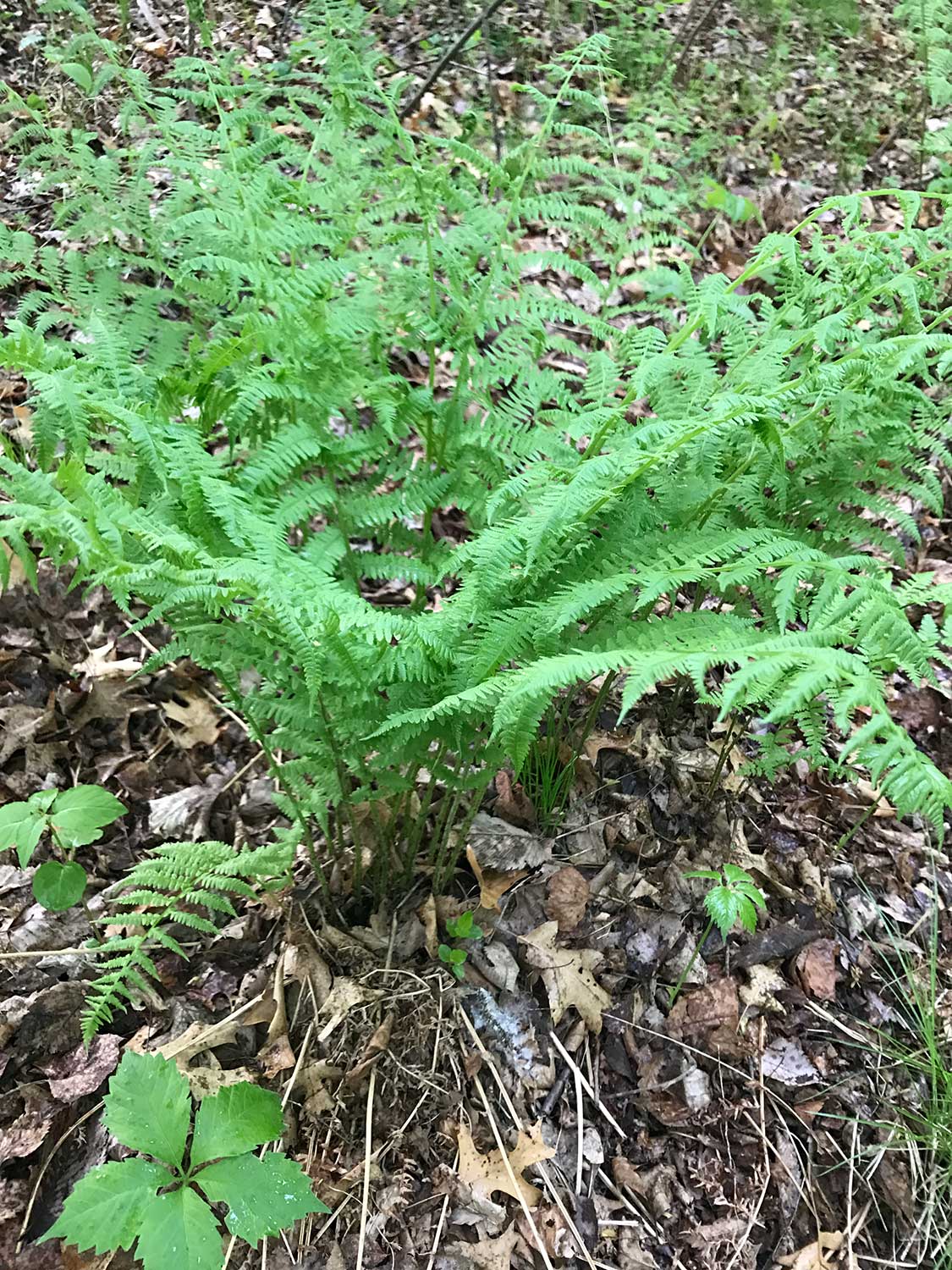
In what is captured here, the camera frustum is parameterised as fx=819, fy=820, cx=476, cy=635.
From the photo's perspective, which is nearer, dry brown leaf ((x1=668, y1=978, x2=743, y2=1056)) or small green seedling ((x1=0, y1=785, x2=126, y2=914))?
small green seedling ((x1=0, y1=785, x2=126, y2=914))

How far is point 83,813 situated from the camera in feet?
6.03

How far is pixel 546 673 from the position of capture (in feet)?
4.30

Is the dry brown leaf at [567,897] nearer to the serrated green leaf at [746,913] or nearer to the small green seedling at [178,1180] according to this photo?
the serrated green leaf at [746,913]

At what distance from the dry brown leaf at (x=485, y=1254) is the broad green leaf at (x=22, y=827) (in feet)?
4.04

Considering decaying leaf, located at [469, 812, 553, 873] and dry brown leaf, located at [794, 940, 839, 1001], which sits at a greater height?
decaying leaf, located at [469, 812, 553, 873]

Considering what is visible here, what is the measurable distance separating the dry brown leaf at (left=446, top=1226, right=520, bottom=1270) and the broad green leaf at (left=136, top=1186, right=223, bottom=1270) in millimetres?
569

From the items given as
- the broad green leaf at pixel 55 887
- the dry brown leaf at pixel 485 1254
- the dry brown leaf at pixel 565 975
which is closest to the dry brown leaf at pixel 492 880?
the dry brown leaf at pixel 565 975

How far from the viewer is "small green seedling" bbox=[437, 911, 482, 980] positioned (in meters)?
2.01

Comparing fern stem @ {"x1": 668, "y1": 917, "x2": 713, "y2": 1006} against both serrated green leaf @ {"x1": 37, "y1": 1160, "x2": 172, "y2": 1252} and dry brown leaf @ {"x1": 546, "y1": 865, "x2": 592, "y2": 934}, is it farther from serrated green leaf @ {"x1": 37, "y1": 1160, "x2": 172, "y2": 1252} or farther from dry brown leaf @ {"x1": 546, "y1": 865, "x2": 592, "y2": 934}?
serrated green leaf @ {"x1": 37, "y1": 1160, "x2": 172, "y2": 1252}

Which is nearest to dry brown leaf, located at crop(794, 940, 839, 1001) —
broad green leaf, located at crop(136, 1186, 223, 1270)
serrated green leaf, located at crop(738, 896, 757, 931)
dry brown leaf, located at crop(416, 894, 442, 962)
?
serrated green leaf, located at crop(738, 896, 757, 931)

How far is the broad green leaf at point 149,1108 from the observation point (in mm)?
1482

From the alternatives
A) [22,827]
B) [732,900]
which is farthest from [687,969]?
[22,827]

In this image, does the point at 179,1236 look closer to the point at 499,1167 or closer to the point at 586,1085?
the point at 499,1167

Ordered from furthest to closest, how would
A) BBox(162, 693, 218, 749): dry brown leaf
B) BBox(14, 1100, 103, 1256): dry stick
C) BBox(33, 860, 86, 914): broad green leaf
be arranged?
1. BBox(162, 693, 218, 749): dry brown leaf
2. BBox(33, 860, 86, 914): broad green leaf
3. BBox(14, 1100, 103, 1256): dry stick
